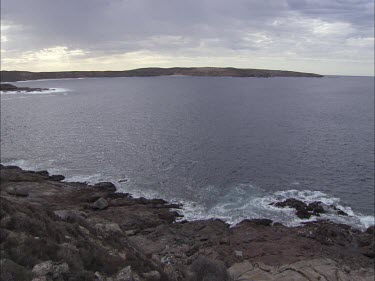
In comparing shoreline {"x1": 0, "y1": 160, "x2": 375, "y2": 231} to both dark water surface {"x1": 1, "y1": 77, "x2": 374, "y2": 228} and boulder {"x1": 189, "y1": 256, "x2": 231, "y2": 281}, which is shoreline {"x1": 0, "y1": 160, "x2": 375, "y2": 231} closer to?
dark water surface {"x1": 1, "y1": 77, "x2": 374, "y2": 228}

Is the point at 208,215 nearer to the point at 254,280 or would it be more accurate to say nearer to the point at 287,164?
the point at 254,280

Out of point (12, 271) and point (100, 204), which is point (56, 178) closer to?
point (100, 204)

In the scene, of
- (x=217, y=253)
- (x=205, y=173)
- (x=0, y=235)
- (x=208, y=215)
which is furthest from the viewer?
(x=205, y=173)

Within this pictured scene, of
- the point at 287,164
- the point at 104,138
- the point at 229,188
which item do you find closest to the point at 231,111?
the point at 104,138

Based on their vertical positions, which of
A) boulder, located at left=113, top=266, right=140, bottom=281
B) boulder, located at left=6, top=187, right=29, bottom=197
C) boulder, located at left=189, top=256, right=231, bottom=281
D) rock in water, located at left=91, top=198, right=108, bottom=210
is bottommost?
rock in water, located at left=91, top=198, right=108, bottom=210

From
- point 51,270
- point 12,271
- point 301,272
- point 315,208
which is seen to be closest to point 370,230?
point 315,208

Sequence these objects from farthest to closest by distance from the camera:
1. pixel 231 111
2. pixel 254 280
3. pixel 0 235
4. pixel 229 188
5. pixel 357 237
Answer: pixel 231 111, pixel 229 188, pixel 357 237, pixel 254 280, pixel 0 235

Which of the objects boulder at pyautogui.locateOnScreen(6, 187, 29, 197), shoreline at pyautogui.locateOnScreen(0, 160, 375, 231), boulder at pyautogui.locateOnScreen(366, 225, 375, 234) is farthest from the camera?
boulder at pyautogui.locateOnScreen(6, 187, 29, 197)

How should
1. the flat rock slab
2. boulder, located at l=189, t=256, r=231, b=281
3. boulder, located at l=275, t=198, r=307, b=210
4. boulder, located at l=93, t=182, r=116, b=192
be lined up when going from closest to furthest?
boulder, located at l=189, t=256, r=231, b=281 → the flat rock slab → boulder, located at l=275, t=198, r=307, b=210 → boulder, located at l=93, t=182, r=116, b=192

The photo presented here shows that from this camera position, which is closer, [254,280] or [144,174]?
[254,280]

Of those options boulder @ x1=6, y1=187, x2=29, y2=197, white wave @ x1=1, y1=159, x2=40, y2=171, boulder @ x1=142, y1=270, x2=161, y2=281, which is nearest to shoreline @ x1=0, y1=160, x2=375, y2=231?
boulder @ x1=6, y1=187, x2=29, y2=197
